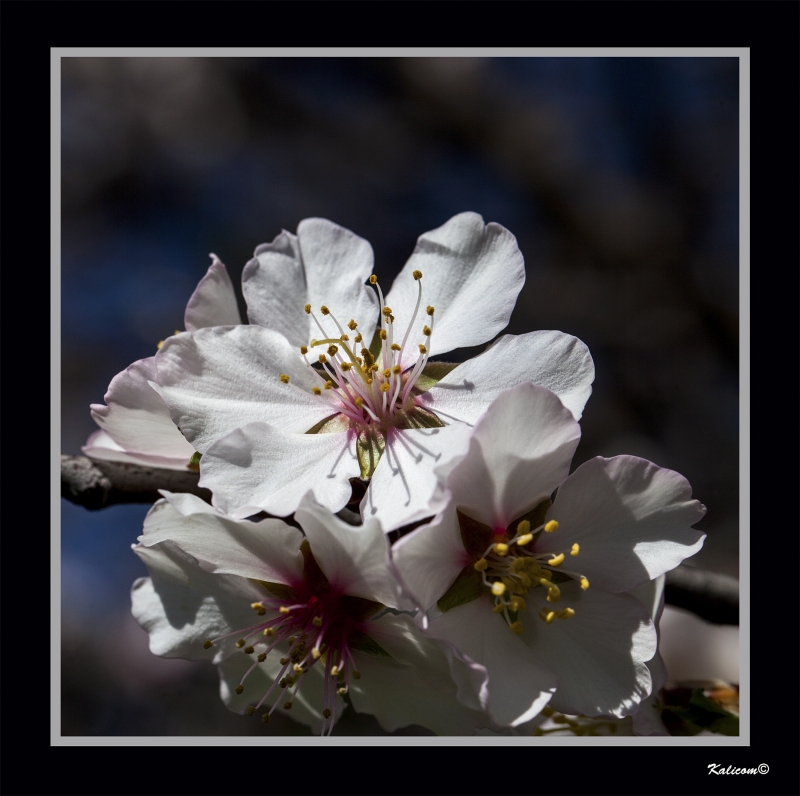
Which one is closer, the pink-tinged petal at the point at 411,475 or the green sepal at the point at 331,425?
the pink-tinged petal at the point at 411,475

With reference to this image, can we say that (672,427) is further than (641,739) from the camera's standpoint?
Yes

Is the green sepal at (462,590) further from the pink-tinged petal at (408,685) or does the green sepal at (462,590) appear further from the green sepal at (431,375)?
the green sepal at (431,375)

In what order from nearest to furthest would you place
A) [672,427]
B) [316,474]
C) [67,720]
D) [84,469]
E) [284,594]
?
[316,474], [284,594], [84,469], [67,720], [672,427]

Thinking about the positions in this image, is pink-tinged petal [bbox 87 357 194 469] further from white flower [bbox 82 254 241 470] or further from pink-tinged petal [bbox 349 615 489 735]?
pink-tinged petal [bbox 349 615 489 735]

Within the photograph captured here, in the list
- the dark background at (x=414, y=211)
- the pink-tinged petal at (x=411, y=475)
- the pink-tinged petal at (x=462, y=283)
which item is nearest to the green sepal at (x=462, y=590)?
the pink-tinged petal at (x=411, y=475)

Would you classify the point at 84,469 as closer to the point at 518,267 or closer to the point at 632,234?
the point at 518,267

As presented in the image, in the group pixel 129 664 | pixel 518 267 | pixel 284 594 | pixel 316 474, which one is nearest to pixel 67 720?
pixel 129 664
